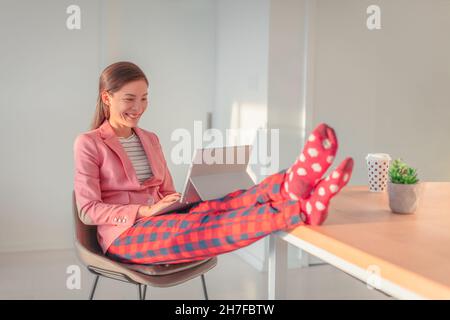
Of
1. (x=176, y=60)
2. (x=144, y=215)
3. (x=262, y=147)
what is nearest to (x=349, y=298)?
(x=262, y=147)

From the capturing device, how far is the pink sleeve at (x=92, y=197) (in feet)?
5.36

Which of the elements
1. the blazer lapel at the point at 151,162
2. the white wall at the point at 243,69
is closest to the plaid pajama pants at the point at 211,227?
the blazer lapel at the point at 151,162

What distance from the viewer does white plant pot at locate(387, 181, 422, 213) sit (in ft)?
4.10

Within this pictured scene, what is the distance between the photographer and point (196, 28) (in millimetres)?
3529

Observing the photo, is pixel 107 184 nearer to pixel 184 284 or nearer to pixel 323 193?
pixel 323 193

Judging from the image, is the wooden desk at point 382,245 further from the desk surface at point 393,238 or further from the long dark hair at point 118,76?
the long dark hair at point 118,76

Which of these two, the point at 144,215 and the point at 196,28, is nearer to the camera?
the point at 144,215

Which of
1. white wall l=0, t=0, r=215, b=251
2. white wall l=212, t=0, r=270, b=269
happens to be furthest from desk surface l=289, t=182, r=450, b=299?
white wall l=0, t=0, r=215, b=251

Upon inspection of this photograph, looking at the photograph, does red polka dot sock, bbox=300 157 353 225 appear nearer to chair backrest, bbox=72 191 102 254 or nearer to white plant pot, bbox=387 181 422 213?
white plant pot, bbox=387 181 422 213

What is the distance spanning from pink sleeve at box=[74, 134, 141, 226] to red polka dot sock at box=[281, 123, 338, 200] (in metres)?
0.70

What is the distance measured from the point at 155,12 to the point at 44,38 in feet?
2.38

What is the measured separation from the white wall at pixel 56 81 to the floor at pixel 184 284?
0.96 ft

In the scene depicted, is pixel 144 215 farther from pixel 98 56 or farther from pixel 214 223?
pixel 98 56

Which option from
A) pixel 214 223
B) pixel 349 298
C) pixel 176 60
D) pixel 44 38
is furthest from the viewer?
pixel 176 60
